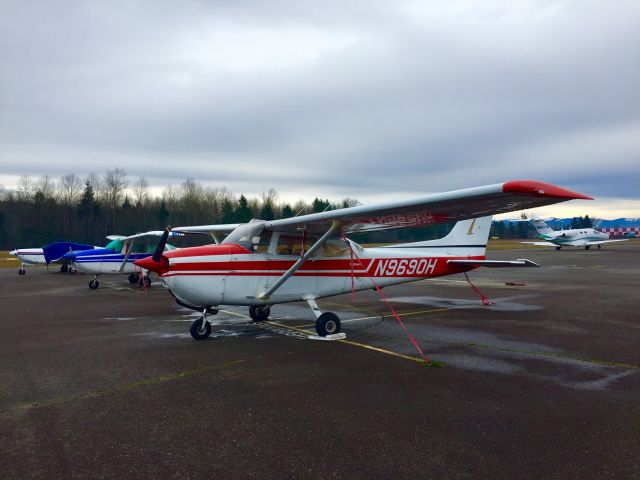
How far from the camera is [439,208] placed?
679 centimetres

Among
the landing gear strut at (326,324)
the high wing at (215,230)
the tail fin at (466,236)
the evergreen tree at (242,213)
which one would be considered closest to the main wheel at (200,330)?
the landing gear strut at (326,324)

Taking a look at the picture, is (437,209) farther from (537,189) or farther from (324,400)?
(324,400)

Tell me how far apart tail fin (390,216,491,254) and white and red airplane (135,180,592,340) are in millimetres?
657

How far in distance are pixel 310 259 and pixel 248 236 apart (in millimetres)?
1352

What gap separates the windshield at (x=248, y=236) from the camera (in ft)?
26.5

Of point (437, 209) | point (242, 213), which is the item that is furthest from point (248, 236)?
point (242, 213)

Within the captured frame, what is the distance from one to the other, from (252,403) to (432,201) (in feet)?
12.7

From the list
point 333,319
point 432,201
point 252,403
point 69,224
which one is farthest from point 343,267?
point 69,224

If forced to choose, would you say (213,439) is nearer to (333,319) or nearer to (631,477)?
(631,477)

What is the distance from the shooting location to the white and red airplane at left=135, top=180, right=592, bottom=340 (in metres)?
6.88

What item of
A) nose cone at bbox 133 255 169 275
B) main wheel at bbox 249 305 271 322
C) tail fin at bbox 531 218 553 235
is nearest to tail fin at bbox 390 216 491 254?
main wheel at bbox 249 305 271 322

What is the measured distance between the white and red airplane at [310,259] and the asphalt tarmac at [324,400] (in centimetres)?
80

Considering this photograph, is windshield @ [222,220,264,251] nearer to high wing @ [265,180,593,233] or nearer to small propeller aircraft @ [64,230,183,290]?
high wing @ [265,180,593,233]

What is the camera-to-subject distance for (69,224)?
232 feet
